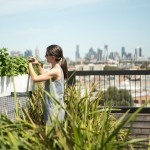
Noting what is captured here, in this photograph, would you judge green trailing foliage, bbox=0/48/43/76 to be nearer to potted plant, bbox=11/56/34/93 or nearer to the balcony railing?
potted plant, bbox=11/56/34/93

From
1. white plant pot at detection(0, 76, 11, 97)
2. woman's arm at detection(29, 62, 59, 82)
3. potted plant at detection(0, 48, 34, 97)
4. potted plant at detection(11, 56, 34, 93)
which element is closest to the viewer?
woman's arm at detection(29, 62, 59, 82)

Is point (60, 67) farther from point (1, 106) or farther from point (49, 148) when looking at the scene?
point (49, 148)

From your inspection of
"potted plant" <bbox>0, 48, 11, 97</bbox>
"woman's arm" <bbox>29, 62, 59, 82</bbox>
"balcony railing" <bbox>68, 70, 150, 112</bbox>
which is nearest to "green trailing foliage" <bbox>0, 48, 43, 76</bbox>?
"potted plant" <bbox>0, 48, 11, 97</bbox>

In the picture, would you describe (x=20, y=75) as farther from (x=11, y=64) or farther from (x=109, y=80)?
(x=109, y=80)

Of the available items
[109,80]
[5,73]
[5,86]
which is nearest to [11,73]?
[5,73]

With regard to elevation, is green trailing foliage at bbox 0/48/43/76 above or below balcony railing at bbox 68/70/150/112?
above

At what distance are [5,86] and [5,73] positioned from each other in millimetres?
172

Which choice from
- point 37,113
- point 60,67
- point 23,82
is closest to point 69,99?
point 37,113

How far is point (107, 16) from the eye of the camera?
111062 millimetres

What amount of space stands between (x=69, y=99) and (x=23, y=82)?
41.5 inches

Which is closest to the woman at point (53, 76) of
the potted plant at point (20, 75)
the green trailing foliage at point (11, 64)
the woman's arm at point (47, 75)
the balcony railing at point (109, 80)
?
the woman's arm at point (47, 75)

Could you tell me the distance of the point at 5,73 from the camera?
4566mm

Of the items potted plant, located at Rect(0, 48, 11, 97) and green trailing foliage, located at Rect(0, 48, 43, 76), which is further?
green trailing foliage, located at Rect(0, 48, 43, 76)

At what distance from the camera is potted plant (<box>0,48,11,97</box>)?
4438 mm
